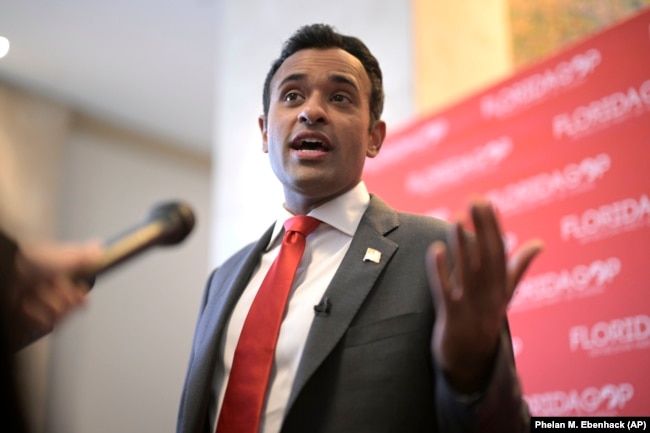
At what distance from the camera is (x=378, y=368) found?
4.13 feet

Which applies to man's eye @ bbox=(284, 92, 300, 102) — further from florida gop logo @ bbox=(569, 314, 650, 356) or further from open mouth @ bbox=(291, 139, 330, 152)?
florida gop logo @ bbox=(569, 314, 650, 356)

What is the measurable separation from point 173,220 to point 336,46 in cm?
80

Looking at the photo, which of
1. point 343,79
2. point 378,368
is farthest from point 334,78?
point 378,368

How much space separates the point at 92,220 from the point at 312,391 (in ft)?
17.2

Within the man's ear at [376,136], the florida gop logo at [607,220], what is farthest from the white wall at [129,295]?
the man's ear at [376,136]

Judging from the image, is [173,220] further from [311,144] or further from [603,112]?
[603,112]

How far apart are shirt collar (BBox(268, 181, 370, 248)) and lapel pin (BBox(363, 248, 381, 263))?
0.11m

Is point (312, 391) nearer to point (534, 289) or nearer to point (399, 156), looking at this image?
point (534, 289)

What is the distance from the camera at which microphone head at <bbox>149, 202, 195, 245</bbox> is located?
1112mm

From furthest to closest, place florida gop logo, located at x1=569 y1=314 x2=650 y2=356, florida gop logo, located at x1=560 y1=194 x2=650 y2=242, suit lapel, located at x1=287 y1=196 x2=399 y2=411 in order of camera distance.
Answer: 1. florida gop logo, located at x1=560 y1=194 x2=650 y2=242
2. florida gop logo, located at x1=569 y1=314 x2=650 y2=356
3. suit lapel, located at x1=287 y1=196 x2=399 y2=411

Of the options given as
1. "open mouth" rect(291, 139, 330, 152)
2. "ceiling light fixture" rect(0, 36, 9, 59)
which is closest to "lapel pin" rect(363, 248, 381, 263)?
"open mouth" rect(291, 139, 330, 152)

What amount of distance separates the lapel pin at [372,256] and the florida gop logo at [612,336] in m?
1.09

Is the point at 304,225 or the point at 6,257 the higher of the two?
the point at 304,225

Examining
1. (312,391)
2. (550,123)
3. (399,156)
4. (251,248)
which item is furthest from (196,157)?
(312,391)
